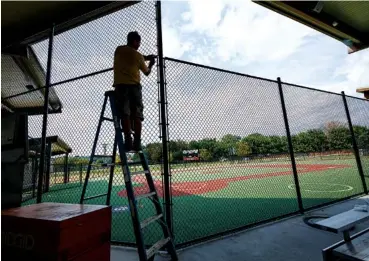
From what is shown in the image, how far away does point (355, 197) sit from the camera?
627 cm

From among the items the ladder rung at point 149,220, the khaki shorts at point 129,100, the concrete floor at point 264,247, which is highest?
the khaki shorts at point 129,100

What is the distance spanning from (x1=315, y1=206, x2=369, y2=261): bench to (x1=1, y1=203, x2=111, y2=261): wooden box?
2.32 metres

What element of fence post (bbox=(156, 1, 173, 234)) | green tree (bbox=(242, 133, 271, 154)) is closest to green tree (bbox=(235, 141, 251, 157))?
green tree (bbox=(242, 133, 271, 154))

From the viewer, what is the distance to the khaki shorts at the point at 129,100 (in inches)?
122

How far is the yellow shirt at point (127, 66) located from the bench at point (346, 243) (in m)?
2.89

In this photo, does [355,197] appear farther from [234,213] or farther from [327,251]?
[327,251]

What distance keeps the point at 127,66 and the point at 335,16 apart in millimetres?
3257

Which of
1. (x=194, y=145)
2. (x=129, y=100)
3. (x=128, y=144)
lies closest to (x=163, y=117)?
(x=129, y=100)

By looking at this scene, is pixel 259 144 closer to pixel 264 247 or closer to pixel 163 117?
pixel 264 247

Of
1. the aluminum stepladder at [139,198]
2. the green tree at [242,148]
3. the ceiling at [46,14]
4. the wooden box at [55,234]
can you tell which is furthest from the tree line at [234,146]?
the ceiling at [46,14]

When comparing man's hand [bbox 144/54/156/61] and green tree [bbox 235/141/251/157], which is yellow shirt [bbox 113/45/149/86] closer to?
man's hand [bbox 144/54/156/61]

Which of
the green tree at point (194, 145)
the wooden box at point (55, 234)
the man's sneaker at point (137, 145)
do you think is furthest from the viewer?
the green tree at point (194, 145)

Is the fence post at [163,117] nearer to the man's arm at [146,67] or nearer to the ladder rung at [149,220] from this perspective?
the man's arm at [146,67]

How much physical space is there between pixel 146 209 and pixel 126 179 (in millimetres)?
4185
